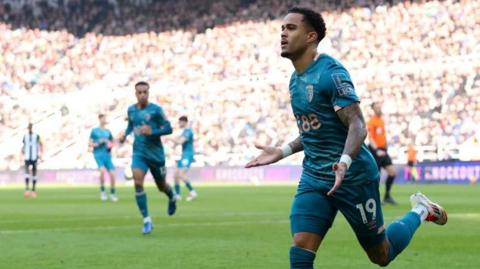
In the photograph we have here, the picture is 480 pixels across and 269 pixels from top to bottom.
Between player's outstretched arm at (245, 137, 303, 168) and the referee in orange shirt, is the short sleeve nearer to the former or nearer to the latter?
player's outstretched arm at (245, 137, 303, 168)

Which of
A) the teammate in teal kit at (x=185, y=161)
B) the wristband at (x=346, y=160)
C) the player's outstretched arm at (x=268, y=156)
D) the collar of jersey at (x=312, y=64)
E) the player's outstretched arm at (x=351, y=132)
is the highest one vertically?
the collar of jersey at (x=312, y=64)

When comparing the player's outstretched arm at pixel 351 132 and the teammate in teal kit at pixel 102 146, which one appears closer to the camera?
the player's outstretched arm at pixel 351 132

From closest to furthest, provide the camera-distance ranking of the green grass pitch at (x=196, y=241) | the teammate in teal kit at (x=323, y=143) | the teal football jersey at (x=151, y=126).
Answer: the teammate in teal kit at (x=323, y=143), the green grass pitch at (x=196, y=241), the teal football jersey at (x=151, y=126)

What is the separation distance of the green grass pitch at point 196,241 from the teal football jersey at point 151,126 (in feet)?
3.94

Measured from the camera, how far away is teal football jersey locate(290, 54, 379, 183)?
720cm

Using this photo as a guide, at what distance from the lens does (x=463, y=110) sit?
41.0 m

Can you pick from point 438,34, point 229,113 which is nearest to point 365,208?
point 438,34

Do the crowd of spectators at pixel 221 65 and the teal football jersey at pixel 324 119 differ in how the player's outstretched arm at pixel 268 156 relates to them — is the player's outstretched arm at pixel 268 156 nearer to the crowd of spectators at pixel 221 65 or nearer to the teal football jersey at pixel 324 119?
the teal football jersey at pixel 324 119

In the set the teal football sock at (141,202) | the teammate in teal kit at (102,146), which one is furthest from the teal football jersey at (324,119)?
the teammate in teal kit at (102,146)

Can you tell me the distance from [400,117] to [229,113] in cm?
976

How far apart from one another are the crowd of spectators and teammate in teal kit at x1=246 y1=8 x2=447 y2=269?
33980 millimetres

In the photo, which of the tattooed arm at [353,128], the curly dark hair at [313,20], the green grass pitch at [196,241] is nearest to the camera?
the tattooed arm at [353,128]

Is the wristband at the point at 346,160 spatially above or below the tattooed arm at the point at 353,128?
below

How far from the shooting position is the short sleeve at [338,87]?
710cm
